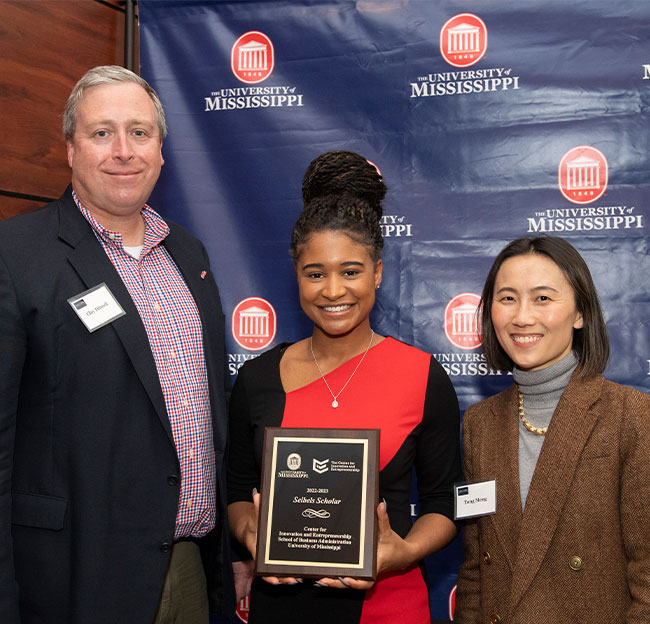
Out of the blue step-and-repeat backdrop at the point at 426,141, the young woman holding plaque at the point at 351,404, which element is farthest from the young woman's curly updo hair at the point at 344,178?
the blue step-and-repeat backdrop at the point at 426,141

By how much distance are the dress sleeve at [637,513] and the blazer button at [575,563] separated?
0.41 ft

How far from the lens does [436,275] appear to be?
2.85 m

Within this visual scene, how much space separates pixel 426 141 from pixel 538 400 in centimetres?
143

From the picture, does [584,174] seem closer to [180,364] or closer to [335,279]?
[335,279]

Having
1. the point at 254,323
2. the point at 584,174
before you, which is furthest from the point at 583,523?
the point at 254,323

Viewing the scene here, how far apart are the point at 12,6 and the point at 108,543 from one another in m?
2.18

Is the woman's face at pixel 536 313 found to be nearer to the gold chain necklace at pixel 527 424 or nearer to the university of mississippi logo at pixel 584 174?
→ the gold chain necklace at pixel 527 424

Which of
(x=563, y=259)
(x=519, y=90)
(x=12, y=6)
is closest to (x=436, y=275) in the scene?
(x=519, y=90)

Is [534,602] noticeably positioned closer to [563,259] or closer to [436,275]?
[563,259]

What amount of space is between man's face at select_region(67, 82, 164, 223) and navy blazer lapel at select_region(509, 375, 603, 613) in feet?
4.51

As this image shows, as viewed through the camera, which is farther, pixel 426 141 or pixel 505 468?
pixel 426 141

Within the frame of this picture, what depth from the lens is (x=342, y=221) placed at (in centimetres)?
180

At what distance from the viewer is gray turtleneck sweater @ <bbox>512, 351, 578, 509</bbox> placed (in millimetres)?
1770

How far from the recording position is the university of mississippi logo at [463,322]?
9.28 feet
